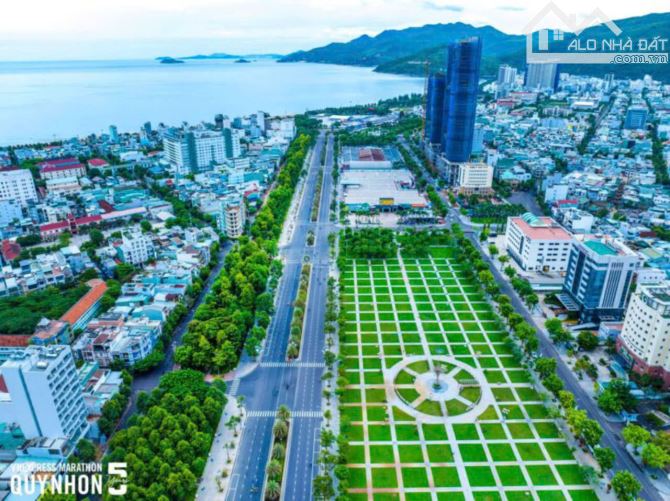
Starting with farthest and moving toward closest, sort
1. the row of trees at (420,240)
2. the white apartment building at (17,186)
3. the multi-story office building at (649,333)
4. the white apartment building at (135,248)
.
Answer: the white apartment building at (17,186) < the row of trees at (420,240) < the white apartment building at (135,248) < the multi-story office building at (649,333)

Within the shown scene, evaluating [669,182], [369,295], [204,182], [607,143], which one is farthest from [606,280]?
[607,143]

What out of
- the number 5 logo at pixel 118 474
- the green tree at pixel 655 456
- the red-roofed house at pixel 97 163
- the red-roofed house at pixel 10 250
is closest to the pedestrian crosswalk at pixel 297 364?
the number 5 logo at pixel 118 474

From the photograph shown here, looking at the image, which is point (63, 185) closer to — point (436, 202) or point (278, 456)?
point (436, 202)

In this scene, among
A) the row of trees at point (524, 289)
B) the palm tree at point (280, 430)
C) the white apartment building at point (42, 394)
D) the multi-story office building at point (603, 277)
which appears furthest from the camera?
the row of trees at point (524, 289)

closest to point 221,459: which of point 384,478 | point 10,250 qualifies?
point 384,478

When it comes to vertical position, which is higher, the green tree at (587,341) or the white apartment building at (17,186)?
the white apartment building at (17,186)

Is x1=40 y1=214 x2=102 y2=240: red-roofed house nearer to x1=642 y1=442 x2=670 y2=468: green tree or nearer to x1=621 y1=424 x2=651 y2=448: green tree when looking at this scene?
x1=621 y1=424 x2=651 y2=448: green tree

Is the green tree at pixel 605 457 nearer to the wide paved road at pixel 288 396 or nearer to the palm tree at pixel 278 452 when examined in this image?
the wide paved road at pixel 288 396

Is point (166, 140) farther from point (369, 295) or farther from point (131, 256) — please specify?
point (369, 295)
